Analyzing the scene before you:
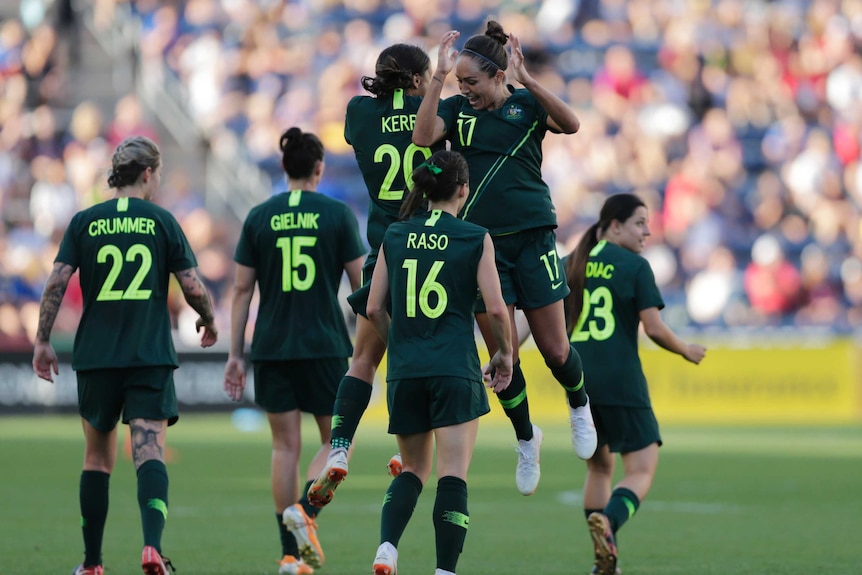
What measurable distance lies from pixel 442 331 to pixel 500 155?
1209 millimetres

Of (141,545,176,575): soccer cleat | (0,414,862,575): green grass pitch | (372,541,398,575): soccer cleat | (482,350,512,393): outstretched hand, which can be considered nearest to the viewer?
(372,541,398,575): soccer cleat

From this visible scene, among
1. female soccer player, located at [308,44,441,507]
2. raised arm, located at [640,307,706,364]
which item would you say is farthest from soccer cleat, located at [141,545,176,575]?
raised arm, located at [640,307,706,364]

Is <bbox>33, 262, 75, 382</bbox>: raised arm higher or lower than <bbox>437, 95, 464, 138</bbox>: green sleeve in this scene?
lower

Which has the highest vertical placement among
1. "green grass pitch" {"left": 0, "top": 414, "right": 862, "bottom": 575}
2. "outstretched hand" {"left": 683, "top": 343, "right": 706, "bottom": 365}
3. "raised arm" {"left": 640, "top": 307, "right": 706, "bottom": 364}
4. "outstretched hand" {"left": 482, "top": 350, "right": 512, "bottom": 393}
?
"raised arm" {"left": 640, "top": 307, "right": 706, "bottom": 364}

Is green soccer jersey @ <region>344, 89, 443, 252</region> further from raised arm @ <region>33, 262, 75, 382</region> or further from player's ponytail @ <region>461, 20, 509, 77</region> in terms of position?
raised arm @ <region>33, 262, 75, 382</region>

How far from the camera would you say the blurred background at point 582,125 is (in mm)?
23672

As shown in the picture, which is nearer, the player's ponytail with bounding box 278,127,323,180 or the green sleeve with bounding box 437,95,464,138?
the green sleeve with bounding box 437,95,464,138

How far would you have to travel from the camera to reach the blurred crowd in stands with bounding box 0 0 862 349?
24250 mm

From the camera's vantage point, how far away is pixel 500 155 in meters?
7.84

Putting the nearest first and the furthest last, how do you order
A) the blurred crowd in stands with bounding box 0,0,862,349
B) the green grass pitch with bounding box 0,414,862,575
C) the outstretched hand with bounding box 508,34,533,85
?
the outstretched hand with bounding box 508,34,533,85 < the green grass pitch with bounding box 0,414,862,575 < the blurred crowd in stands with bounding box 0,0,862,349

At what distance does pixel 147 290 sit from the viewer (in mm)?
8055

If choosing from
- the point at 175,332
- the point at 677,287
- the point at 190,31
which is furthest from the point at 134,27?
the point at 677,287

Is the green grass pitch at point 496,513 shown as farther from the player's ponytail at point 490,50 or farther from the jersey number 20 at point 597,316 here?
the player's ponytail at point 490,50

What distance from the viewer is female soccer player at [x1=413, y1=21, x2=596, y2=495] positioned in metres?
7.71
